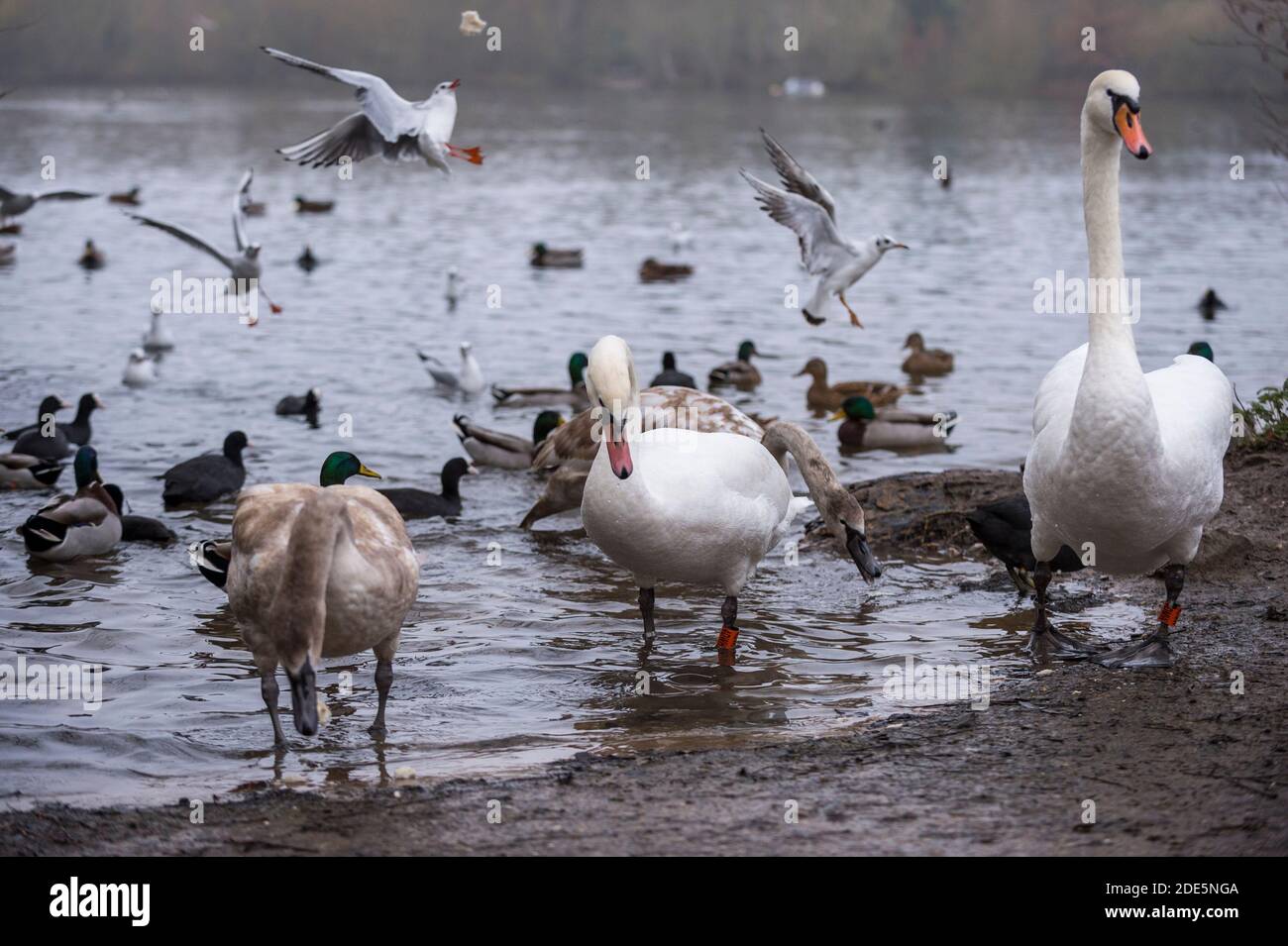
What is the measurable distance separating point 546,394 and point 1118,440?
9864 mm

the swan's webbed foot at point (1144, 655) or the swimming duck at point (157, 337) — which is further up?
the swimming duck at point (157, 337)

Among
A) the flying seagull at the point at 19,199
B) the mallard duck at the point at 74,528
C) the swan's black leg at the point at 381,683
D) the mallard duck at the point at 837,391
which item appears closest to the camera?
the swan's black leg at the point at 381,683

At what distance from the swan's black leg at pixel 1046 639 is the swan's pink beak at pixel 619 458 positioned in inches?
82.5

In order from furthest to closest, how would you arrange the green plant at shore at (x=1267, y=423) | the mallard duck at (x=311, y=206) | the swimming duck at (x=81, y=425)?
the mallard duck at (x=311, y=206), the swimming duck at (x=81, y=425), the green plant at shore at (x=1267, y=423)

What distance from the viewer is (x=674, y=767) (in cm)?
566

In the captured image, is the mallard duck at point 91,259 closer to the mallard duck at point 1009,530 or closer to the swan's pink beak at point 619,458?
the mallard duck at point 1009,530

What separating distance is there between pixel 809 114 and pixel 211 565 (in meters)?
68.2

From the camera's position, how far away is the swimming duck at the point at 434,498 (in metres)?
11.2

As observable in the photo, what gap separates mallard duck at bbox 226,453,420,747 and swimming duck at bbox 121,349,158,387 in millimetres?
10563

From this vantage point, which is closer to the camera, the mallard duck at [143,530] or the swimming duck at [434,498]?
the mallard duck at [143,530]

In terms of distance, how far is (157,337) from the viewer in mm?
18172

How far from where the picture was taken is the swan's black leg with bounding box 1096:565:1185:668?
671cm

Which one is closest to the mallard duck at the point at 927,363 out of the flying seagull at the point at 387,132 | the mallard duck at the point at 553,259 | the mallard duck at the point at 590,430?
the mallard duck at the point at 590,430
